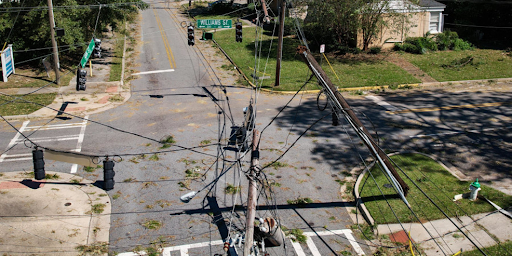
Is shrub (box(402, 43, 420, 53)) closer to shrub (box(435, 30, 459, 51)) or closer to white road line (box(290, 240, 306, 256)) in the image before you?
shrub (box(435, 30, 459, 51))

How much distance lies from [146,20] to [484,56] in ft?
120

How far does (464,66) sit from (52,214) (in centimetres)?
2951

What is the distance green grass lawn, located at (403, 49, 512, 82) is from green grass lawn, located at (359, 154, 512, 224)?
1540 centimetres

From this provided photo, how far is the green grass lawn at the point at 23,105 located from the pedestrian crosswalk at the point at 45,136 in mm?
1666

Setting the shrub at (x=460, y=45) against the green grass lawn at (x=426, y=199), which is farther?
the shrub at (x=460, y=45)

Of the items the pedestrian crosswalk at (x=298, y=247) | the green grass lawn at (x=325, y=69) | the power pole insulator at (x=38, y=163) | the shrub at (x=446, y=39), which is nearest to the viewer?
the pedestrian crosswalk at (x=298, y=247)

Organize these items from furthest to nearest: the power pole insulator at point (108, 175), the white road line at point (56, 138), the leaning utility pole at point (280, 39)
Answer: the leaning utility pole at point (280, 39) → the white road line at point (56, 138) → the power pole insulator at point (108, 175)

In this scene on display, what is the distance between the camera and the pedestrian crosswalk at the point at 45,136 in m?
19.2

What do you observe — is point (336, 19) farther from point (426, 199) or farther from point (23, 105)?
point (23, 105)

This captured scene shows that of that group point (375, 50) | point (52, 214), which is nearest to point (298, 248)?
point (52, 214)

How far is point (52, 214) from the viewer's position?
1484cm

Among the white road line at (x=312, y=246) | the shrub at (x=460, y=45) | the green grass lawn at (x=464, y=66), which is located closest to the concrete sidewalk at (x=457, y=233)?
the white road line at (x=312, y=246)

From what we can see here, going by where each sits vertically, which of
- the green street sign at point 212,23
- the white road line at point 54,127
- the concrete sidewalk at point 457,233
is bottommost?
the concrete sidewalk at point 457,233

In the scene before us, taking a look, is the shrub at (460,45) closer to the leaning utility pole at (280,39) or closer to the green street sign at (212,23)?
the leaning utility pole at (280,39)
